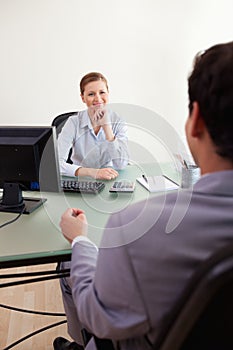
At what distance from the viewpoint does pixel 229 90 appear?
2.08ft

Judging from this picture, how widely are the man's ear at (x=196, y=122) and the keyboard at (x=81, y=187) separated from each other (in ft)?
3.24

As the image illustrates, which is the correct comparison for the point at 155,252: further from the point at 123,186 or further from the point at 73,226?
the point at 123,186

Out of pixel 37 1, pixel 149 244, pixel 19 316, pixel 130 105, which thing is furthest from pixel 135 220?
pixel 37 1

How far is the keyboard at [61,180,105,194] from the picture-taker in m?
1.67

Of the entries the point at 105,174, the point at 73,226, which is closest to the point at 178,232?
the point at 73,226

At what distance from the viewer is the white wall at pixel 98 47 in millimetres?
3033

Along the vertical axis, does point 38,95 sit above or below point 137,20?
below

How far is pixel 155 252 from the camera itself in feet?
2.14

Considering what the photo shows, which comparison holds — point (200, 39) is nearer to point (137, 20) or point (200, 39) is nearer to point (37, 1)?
point (137, 20)

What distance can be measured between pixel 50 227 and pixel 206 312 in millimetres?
848

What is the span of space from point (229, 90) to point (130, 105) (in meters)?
2.61

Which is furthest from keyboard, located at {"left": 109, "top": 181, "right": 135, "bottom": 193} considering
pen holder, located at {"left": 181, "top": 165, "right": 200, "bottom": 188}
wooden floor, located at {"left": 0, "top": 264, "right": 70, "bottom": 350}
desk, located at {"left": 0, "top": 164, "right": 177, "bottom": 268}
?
wooden floor, located at {"left": 0, "top": 264, "right": 70, "bottom": 350}

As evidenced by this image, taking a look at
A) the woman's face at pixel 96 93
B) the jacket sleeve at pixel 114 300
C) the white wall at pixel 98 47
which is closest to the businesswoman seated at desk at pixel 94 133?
the woman's face at pixel 96 93

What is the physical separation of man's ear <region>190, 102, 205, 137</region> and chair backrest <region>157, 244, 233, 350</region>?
244 mm
